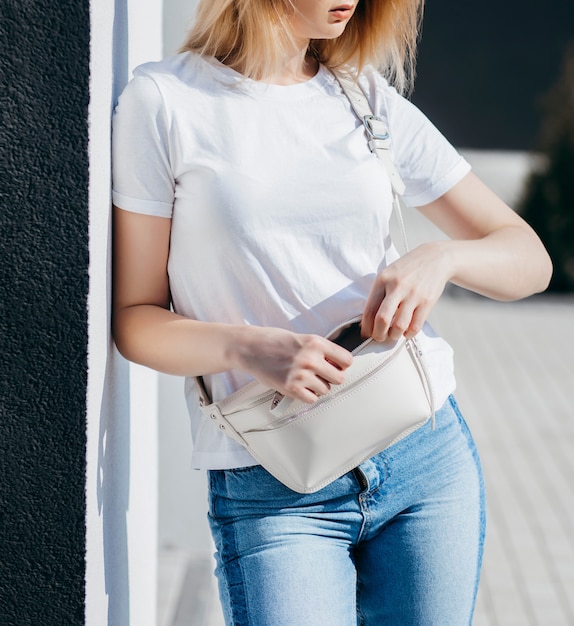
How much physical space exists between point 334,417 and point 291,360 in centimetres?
14

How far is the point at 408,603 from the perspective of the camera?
5.27ft

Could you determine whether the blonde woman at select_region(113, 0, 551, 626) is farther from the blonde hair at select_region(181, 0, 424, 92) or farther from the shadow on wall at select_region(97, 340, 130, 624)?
the shadow on wall at select_region(97, 340, 130, 624)

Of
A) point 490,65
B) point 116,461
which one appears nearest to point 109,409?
point 116,461

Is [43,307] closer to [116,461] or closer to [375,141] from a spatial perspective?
[116,461]

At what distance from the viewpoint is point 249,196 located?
1482 mm

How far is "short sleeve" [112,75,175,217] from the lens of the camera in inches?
57.4

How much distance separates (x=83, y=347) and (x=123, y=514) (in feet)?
1.84

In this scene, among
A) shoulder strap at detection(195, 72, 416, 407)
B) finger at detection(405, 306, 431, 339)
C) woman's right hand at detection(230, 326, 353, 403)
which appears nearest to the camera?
woman's right hand at detection(230, 326, 353, 403)

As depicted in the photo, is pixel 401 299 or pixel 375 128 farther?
pixel 375 128

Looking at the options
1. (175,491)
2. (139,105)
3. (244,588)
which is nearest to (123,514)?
(244,588)

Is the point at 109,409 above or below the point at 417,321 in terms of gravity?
below

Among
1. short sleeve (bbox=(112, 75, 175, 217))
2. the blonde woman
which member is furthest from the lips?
short sleeve (bbox=(112, 75, 175, 217))

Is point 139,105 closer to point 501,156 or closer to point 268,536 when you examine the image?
point 268,536

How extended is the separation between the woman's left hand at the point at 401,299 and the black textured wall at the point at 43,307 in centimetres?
44
